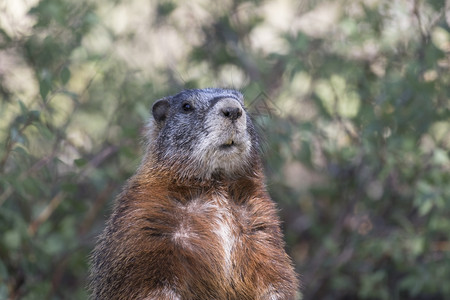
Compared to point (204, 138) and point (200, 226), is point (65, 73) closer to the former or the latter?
point (204, 138)

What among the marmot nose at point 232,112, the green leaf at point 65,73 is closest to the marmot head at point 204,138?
the marmot nose at point 232,112

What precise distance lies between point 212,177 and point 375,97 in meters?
2.71

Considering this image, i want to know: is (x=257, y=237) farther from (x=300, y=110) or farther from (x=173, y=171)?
(x=300, y=110)

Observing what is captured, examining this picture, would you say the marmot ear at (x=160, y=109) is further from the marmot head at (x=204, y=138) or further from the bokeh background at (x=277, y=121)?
the bokeh background at (x=277, y=121)

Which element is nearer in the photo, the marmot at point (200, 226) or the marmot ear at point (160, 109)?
the marmot at point (200, 226)

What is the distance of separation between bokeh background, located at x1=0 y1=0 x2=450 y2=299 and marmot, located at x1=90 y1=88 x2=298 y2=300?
87cm

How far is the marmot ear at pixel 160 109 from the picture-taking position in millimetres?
4209

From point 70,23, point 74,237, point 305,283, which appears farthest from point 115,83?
point 305,283

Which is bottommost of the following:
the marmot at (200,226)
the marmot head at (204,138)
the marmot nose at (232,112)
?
the marmot at (200,226)

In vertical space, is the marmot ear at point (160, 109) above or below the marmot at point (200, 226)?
above

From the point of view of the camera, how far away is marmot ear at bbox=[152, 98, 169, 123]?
4209 mm

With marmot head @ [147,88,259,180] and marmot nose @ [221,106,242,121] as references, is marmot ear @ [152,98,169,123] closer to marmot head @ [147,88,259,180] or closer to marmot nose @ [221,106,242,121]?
marmot head @ [147,88,259,180]

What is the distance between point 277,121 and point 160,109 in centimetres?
156

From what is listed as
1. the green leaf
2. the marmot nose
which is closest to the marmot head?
the marmot nose
